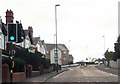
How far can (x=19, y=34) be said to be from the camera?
61.0 feet

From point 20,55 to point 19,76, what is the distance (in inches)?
553

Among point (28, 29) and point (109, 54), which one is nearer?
point (28, 29)

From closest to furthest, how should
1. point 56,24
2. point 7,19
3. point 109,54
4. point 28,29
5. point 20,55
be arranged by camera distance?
point 20,55
point 7,19
point 56,24
point 28,29
point 109,54

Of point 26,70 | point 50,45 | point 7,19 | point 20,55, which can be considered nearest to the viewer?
point 26,70

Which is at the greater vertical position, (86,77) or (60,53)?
(60,53)

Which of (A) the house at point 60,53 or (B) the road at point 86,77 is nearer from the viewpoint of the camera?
(B) the road at point 86,77

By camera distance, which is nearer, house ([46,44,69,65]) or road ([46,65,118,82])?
road ([46,65,118,82])

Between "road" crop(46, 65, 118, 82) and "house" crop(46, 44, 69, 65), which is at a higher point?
"house" crop(46, 44, 69, 65)

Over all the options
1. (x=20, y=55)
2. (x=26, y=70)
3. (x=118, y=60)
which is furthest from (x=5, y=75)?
(x=118, y=60)

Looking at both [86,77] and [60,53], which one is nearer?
[86,77]

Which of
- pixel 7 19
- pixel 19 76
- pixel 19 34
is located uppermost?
pixel 7 19

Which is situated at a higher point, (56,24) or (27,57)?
(56,24)

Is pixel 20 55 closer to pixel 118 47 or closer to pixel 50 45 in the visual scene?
pixel 118 47

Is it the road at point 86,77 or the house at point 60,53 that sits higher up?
the house at point 60,53
